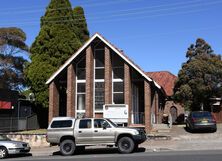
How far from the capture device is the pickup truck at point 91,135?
2028 centimetres

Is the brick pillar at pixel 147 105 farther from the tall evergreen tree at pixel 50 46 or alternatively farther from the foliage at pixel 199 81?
the tall evergreen tree at pixel 50 46

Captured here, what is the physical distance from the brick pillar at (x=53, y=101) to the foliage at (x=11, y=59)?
19743 mm

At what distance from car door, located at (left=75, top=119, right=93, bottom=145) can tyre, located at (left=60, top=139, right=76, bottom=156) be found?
341 millimetres

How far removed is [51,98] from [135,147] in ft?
41.7

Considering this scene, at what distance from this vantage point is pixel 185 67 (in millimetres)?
36938

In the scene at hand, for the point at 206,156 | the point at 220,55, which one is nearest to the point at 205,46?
the point at 220,55

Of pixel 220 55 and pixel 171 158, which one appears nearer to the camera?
pixel 171 158

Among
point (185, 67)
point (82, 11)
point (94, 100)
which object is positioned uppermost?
point (82, 11)

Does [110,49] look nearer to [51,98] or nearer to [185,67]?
[51,98]

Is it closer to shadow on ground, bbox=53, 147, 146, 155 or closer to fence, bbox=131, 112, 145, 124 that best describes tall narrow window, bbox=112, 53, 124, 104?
fence, bbox=131, 112, 145, 124

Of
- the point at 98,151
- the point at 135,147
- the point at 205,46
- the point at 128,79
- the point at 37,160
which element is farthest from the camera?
the point at 205,46

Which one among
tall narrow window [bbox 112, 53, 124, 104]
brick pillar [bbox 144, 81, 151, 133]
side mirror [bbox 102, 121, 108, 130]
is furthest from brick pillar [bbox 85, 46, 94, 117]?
side mirror [bbox 102, 121, 108, 130]

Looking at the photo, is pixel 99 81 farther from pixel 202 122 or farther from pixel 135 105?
pixel 202 122

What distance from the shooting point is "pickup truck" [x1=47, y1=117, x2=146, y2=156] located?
20.3 meters
